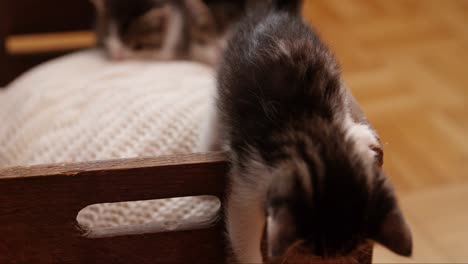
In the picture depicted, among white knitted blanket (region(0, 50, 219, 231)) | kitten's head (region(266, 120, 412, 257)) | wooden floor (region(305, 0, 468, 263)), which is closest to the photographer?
kitten's head (region(266, 120, 412, 257))

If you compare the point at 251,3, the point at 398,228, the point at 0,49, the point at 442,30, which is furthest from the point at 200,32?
the point at 398,228

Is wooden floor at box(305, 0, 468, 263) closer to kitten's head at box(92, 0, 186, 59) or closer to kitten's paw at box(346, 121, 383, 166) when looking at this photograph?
kitten's paw at box(346, 121, 383, 166)

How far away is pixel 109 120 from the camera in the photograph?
83 cm

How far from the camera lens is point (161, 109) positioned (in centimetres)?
84

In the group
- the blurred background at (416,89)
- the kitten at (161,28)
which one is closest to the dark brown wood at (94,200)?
the blurred background at (416,89)

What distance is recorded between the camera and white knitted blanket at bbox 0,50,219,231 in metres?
0.70

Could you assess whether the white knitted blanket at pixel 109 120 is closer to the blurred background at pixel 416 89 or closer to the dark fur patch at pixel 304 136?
the dark fur patch at pixel 304 136

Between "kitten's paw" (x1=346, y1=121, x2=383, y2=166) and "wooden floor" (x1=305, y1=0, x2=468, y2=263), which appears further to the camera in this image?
"wooden floor" (x1=305, y1=0, x2=468, y2=263)

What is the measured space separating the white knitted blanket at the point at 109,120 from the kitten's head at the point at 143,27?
11.6 inches

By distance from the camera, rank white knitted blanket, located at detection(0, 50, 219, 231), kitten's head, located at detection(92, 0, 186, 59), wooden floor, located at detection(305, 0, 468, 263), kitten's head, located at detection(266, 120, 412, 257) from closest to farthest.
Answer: kitten's head, located at detection(266, 120, 412, 257) → white knitted blanket, located at detection(0, 50, 219, 231) → wooden floor, located at detection(305, 0, 468, 263) → kitten's head, located at detection(92, 0, 186, 59)

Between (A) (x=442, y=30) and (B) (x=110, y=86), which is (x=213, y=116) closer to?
(B) (x=110, y=86)

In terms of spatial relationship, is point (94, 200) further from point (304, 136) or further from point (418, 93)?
point (418, 93)

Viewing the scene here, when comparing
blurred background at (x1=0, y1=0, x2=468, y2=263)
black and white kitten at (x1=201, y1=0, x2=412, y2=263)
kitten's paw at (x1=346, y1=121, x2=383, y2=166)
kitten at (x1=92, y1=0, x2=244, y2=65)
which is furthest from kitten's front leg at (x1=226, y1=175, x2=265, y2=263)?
kitten at (x1=92, y1=0, x2=244, y2=65)

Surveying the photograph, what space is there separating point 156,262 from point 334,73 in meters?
0.31
